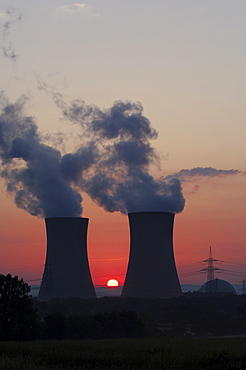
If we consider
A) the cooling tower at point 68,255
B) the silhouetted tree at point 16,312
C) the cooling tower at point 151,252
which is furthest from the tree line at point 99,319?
the cooling tower at point 68,255

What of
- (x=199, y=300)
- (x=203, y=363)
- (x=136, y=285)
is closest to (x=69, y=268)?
(x=136, y=285)

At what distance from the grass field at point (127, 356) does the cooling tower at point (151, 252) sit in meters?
12.6

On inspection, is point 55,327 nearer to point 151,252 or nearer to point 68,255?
point 68,255

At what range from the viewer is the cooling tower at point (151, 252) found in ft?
82.0

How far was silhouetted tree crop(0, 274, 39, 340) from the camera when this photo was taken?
56.9 ft

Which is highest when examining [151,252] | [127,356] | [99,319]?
[151,252]

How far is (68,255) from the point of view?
84.2 feet

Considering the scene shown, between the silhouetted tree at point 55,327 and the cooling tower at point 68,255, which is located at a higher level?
the cooling tower at point 68,255

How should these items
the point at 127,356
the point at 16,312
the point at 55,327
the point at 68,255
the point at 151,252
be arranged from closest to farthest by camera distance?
the point at 127,356 → the point at 16,312 → the point at 55,327 → the point at 151,252 → the point at 68,255

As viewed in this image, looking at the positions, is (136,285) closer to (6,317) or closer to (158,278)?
(158,278)

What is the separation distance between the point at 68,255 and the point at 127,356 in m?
15.0

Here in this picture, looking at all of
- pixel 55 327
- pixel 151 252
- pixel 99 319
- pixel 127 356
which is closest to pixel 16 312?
pixel 55 327

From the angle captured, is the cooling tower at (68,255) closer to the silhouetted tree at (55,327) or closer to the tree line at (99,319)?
the tree line at (99,319)

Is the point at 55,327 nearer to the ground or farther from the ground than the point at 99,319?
nearer to the ground
